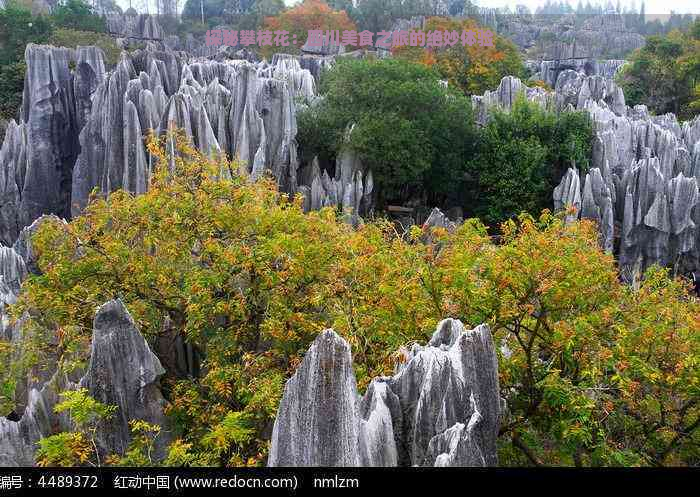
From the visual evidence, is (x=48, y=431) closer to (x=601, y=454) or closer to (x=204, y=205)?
(x=204, y=205)

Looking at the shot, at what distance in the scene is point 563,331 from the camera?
8.31 metres

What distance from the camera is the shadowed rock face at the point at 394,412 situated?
18.0 ft

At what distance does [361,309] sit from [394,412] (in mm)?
3006

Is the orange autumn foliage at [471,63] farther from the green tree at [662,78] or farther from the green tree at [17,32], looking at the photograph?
the green tree at [17,32]

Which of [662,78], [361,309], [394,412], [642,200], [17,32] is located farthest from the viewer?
[662,78]

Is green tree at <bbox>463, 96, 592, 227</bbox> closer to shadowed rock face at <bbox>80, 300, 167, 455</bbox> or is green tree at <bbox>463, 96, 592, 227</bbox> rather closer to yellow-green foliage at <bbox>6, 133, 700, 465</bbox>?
yellow-green foliage at <bbox>6, 133, 700, 465</bbox>

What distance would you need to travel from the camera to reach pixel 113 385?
7297 millimetres

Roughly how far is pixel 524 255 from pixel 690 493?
396 cm

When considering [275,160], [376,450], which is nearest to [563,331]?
[376,450]

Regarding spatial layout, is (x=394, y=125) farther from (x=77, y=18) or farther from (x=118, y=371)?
(x=77, y=18)

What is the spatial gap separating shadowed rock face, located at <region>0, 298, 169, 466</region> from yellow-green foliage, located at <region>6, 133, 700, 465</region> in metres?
0.28

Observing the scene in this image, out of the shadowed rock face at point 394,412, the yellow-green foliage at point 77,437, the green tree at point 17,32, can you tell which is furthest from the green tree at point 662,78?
the yellow-green foliage at point 77,437

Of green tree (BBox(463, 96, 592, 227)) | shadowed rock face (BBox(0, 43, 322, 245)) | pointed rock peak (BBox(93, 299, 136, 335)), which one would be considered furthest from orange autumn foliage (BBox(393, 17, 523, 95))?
pointed rock peak (BBox(93, 299, 136, 335))

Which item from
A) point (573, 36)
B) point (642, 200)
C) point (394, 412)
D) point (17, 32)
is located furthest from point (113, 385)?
point (573, 36)
